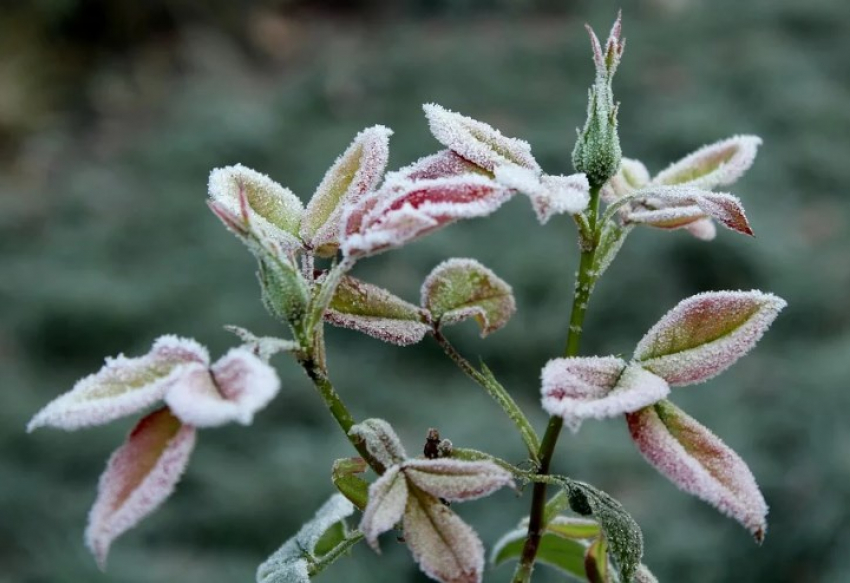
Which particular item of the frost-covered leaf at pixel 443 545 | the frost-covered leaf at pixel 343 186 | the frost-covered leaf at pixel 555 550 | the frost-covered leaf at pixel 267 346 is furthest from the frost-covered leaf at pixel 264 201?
the frost-covered leaf at pixel 555 550

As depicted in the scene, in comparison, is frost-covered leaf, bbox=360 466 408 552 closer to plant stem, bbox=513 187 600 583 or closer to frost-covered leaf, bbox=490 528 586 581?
plant stem, bbox=513 187 600 583

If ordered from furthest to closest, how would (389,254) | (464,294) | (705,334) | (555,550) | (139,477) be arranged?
(389,254), (555,550), (464,294), (705,334), (139,477)

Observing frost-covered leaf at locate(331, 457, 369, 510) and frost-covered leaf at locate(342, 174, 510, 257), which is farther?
frost-covered leaf at locate(331, 457, 369, 510)

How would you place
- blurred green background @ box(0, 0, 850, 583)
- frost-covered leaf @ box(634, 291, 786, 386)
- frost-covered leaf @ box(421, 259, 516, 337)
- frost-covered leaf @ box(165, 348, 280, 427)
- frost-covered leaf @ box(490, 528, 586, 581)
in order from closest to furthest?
1. frost-covered leaf @ box(165, 348, 280, 427)
2. frost-covered leaf @ box(634, 291, 786, 386)
3. frost-covered leaf @ box(421, 259, 516, 337)
4. frost-covered leaf @ box(490, 528, 586, 581)
5. blurred green background @ box(0, 0, 850, 583)

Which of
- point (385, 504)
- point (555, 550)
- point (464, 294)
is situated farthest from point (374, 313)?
point (555, 550)

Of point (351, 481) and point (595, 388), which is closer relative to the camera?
point (595, 388)

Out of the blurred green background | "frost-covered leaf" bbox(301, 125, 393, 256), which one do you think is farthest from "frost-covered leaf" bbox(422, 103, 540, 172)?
the blurred green background

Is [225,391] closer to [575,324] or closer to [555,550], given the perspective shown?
[575,324]
